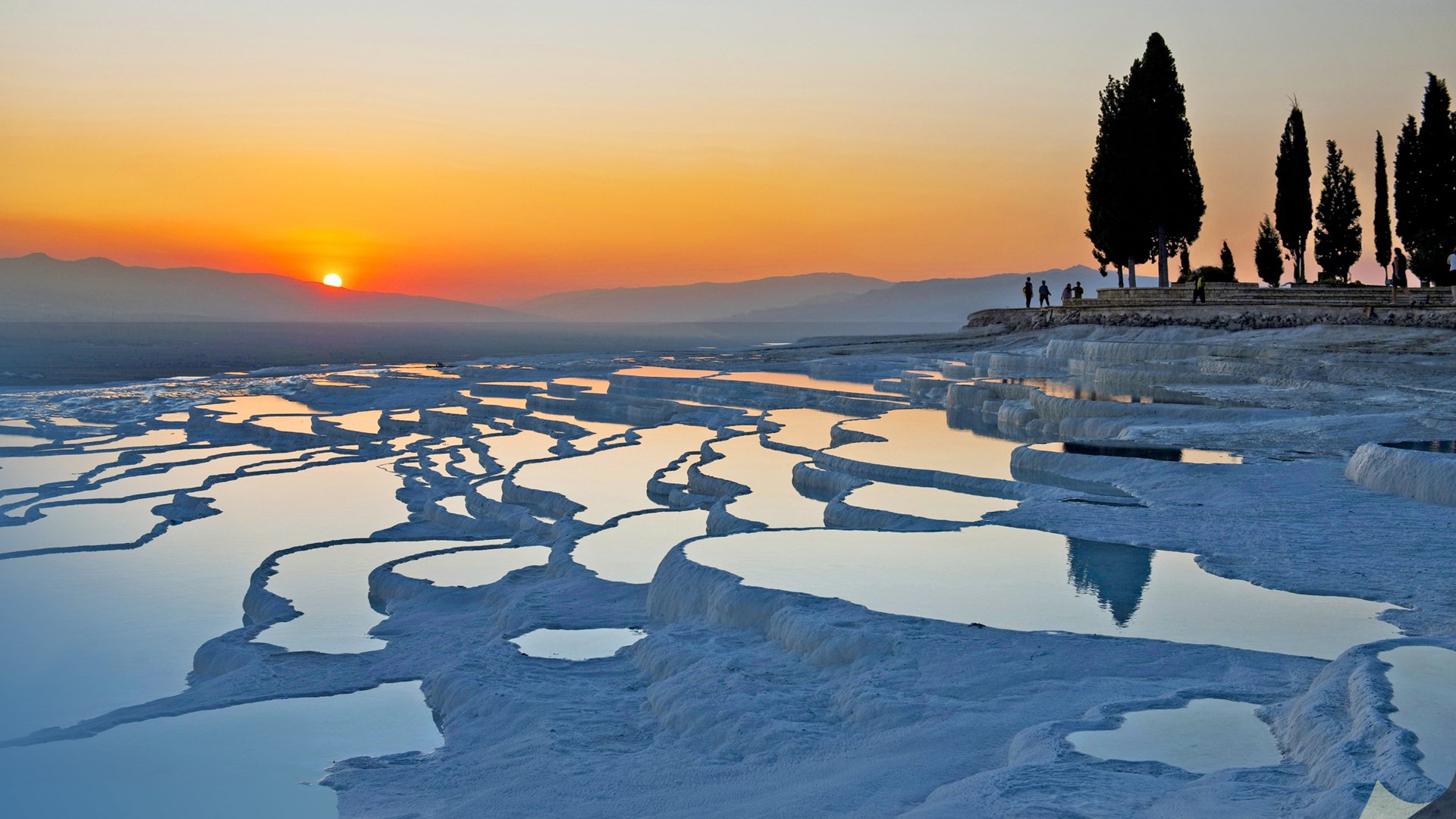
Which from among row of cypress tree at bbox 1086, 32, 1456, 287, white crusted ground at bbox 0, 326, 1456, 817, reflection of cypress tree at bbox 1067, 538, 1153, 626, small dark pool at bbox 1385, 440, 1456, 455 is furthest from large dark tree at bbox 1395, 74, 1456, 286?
reflection of cypress tree at bbox 1067, 538, 1153, 626

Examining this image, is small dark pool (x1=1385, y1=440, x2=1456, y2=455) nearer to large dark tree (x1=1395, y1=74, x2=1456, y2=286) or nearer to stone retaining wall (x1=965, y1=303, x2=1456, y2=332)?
stone retaining wall (x1=965, y1=303, x2=1456, y2=332)

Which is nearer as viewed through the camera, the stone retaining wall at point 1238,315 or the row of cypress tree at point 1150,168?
the stone retaining wall at point 1238,315

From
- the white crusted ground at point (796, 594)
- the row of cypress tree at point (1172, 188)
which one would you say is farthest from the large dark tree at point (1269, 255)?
the white crusted ground at point (796, 594)

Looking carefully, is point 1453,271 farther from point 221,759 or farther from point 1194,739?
point 221,759

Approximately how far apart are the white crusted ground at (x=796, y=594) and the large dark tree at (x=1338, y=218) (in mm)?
21294

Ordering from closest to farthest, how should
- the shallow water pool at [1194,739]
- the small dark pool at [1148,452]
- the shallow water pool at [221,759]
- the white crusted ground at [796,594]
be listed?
the shallow water pool at [1194,739] < the white crusted ground at [796,594] < the shallow water pool at [221,759] < the small dark pool at [1148,452]

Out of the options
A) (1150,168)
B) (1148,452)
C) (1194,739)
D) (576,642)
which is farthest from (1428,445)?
(1150,168)

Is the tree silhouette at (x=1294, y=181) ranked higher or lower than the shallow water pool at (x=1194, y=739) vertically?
higher

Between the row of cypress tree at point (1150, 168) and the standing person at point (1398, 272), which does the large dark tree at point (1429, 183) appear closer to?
the standing person at point (1398, 272)

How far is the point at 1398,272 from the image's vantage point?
28672 millimetres

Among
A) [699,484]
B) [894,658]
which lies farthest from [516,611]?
[699,484]

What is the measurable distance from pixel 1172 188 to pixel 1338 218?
7507 millimetres

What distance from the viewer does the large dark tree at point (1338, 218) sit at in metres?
41.4

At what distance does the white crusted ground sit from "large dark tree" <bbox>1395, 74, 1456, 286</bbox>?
1272 cm
